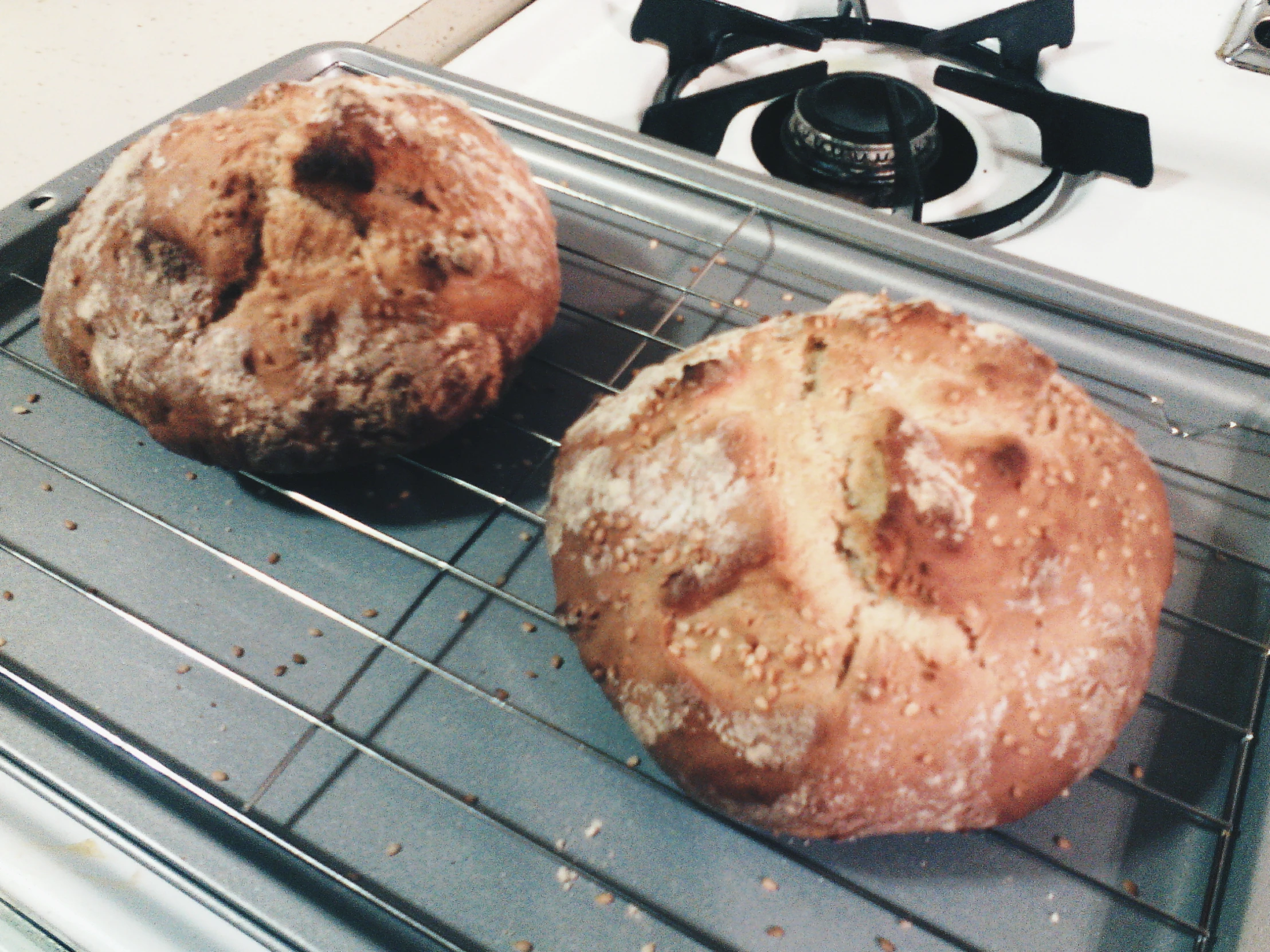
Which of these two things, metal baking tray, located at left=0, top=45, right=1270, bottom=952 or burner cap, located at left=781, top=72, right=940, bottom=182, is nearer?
metal baking tray, located at left=0, top=45, right=1270, bottom=952

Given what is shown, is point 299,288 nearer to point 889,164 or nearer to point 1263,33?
point 889,164

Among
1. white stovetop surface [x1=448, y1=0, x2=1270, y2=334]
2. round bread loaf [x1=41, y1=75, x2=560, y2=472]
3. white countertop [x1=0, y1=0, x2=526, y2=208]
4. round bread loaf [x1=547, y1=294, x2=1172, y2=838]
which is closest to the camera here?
round bread loaf [x1=547, y1=294, x2=1172, y2=838]

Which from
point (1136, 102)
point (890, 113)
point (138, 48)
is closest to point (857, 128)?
point (890, 113)

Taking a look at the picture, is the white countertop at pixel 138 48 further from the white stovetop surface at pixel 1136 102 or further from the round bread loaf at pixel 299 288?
the round bread loaf at pixel 299 288

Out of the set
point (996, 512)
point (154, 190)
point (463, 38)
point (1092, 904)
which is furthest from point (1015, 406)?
point (463, 38)

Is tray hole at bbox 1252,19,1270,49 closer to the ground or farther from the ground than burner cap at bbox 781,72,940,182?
closer to the ground

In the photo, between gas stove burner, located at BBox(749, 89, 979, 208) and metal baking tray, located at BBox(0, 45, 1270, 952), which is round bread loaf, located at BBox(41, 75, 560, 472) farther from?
gas stove burner, located at BBox(749, 89, 979, 208)

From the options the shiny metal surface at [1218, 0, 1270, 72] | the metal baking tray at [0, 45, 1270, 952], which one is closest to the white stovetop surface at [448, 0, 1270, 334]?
the shiny metal surface at [1218, 0, 1270, 72]
